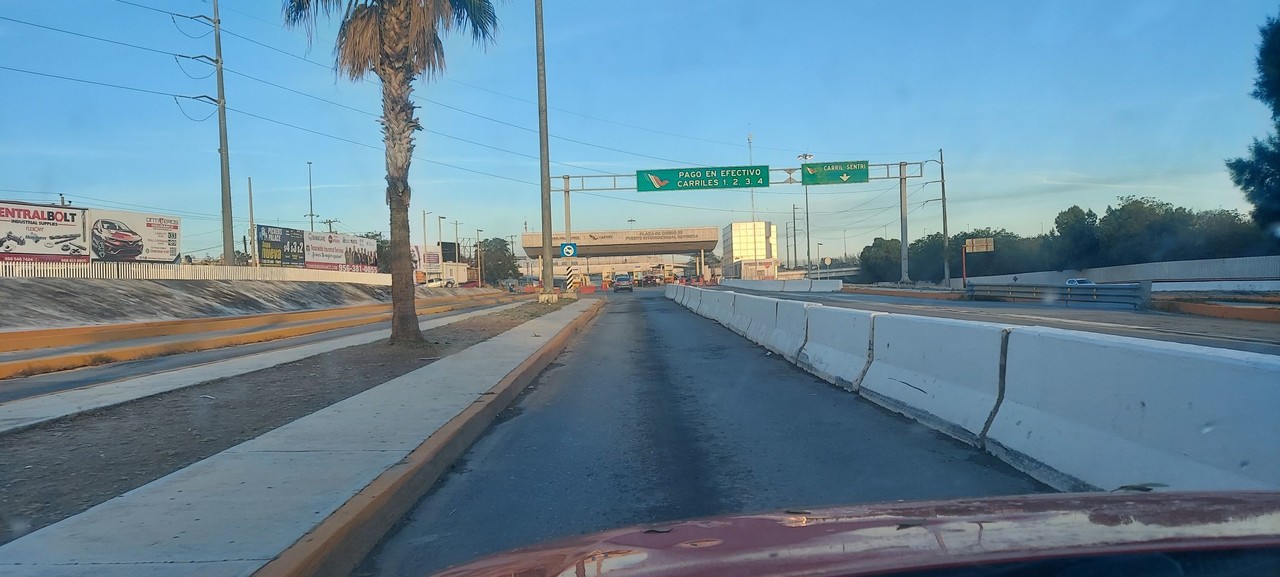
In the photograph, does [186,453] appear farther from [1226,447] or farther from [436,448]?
[1226,447]

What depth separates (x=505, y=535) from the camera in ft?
A: 17.5

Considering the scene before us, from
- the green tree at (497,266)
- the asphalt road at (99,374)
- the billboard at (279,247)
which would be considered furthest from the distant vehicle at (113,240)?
the green tree at (497,266)

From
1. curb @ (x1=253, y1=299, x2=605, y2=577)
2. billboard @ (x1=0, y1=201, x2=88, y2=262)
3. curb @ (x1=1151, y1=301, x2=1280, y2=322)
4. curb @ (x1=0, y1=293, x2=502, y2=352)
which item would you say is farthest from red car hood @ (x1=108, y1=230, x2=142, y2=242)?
curb @ (x1=1151, y1=301, x2=1280, y2=322)

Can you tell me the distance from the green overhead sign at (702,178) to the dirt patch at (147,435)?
30.0 metres

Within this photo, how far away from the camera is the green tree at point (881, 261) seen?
8594 centimetres

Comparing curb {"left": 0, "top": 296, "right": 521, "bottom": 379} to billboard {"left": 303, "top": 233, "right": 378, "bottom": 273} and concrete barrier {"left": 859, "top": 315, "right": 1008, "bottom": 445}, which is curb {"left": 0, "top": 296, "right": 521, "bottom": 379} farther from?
billboard {"left": 303, "top": 233, "right": 378, "bottom": 273}

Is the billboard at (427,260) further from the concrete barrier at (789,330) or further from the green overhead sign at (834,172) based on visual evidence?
the concrete barrier at (789,330)

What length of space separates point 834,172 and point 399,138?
99.4 feet

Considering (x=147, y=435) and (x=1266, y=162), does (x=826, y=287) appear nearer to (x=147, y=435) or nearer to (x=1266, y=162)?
(x=1266, y=162)

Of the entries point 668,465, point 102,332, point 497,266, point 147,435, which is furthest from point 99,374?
point 497,266

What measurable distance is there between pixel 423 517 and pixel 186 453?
8.70 feet

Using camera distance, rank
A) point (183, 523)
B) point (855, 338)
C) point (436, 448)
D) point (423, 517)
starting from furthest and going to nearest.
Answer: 1. point (855, 338)
2. point (436, 448)
3. point (423, 517)
4. point (183, 523)

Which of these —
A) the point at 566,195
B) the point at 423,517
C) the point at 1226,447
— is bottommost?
the point at 423,517

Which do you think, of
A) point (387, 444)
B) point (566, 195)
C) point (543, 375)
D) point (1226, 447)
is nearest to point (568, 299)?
point (566, 195)
